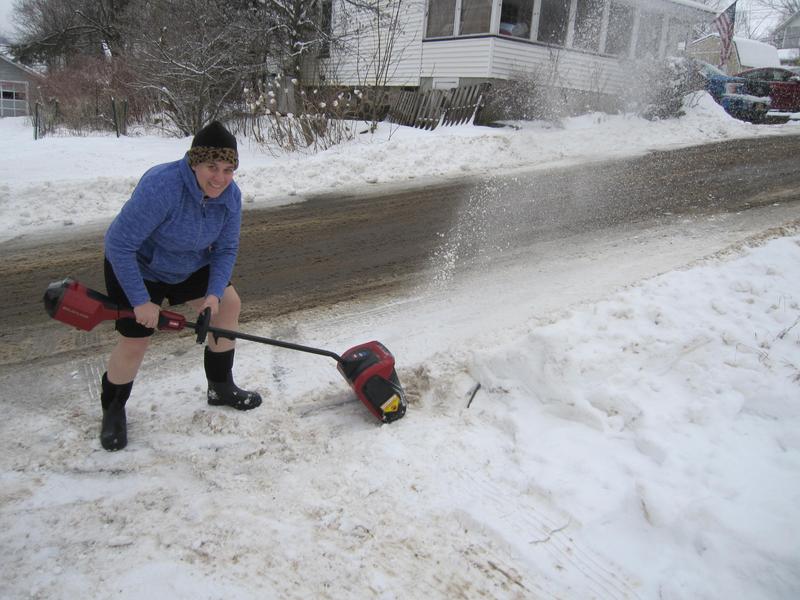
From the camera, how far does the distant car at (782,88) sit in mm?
17375

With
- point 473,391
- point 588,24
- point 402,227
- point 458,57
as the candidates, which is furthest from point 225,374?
point 588,24

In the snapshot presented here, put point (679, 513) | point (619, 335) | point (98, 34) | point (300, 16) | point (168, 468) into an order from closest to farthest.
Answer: point (679, 513) → point (168, 468) → point (619, 335) → point (300, 16) → point (98, 34)

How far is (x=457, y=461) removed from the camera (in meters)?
2.59

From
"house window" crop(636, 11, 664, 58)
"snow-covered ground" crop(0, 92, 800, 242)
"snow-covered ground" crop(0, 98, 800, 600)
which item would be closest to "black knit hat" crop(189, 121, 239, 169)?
"snow-covered ground" crop(0, 98, 800, 600)

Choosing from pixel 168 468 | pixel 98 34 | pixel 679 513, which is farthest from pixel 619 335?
pixel 98 34

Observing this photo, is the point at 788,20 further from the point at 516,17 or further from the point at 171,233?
the point at 171,233

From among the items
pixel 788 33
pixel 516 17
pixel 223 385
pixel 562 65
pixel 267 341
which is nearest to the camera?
pixel 267 341

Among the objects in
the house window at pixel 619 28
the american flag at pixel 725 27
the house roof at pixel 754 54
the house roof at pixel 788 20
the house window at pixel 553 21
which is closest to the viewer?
the house window at pixel 553 21

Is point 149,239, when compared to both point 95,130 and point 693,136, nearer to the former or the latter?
point 693,136

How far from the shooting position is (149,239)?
99.4 inches

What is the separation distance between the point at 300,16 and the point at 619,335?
566 inches

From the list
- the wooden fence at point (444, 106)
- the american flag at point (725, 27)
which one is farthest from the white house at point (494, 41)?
the american flag at point (725, 27)

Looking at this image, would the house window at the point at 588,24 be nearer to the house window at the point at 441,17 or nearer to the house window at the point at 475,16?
the house window at the point at 475,16

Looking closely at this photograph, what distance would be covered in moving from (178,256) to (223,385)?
763 mm
